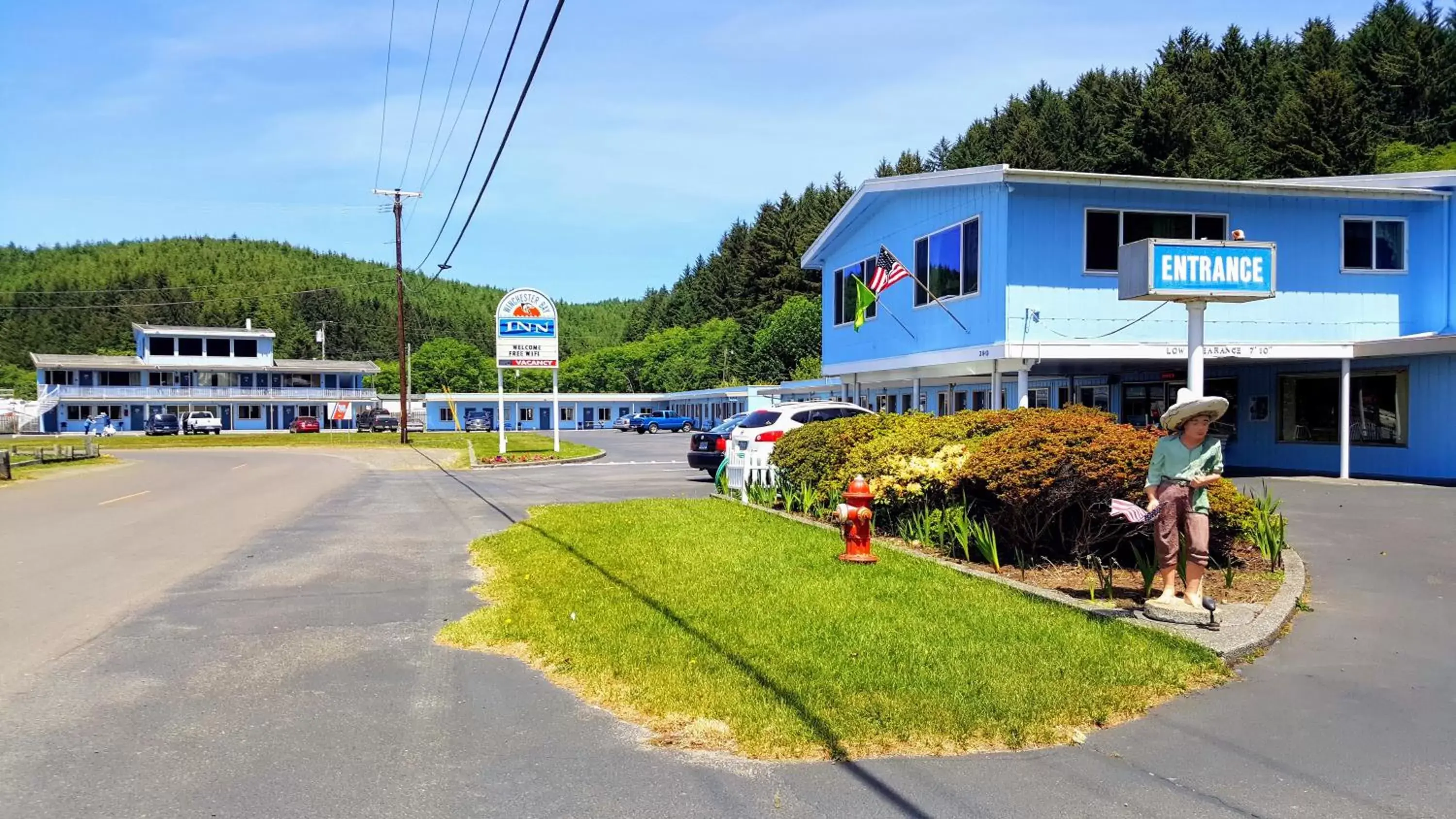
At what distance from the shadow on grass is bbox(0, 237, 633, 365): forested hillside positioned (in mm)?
121732

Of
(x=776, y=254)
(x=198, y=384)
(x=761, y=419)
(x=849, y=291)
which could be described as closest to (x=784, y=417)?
(x=761, y=419)

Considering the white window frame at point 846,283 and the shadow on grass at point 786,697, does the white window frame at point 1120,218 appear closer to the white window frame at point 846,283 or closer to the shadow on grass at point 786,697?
the white window frame at point 846,283

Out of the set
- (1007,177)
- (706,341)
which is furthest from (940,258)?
(706,341)

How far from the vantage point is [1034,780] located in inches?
188

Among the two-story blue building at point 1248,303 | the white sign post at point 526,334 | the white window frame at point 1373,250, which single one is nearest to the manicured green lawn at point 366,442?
the white sign post at point 526,334

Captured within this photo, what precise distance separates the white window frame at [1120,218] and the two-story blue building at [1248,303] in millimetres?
31

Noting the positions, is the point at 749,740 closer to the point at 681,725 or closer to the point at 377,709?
the point at 681,725

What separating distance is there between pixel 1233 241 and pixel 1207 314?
7.35 m

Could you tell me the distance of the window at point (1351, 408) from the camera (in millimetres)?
19734

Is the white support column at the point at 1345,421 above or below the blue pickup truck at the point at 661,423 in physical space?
above

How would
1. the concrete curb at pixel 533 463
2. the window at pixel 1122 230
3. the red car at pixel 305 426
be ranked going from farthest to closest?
1. the red car at pixel 305 426
2. the concrete curb at pixel 533 463
3. the window at pixel 1122 230

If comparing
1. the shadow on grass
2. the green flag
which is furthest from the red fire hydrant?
the green flag

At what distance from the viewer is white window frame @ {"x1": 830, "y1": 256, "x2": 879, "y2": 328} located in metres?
25.5

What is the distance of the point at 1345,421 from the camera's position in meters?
19.2
